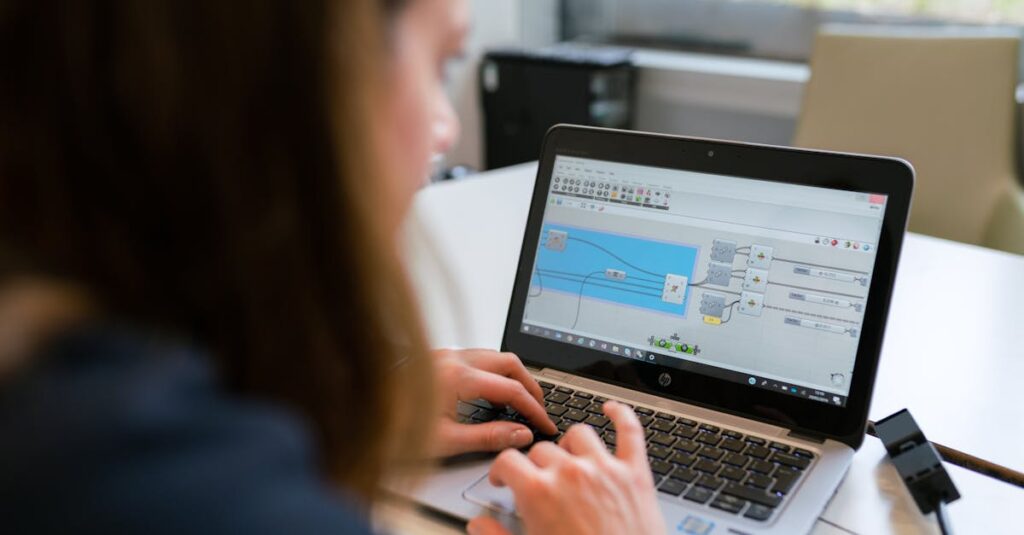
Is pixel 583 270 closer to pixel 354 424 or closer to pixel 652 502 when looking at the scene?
pixel 652 502

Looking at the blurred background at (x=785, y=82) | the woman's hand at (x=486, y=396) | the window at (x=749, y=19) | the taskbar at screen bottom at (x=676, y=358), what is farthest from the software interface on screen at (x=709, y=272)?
the window at (x=749, y=19)

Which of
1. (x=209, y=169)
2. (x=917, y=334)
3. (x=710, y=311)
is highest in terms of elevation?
(x=209, y=169)

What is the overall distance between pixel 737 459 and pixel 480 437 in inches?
8.5

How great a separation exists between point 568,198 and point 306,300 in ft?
1.89

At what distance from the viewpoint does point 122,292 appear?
1.24 ft

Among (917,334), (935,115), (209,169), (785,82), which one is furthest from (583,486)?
(785,82)

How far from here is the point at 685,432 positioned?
0.82m

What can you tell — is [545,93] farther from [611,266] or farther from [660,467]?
[660,467]

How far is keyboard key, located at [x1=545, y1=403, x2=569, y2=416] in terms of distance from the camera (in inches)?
33.9

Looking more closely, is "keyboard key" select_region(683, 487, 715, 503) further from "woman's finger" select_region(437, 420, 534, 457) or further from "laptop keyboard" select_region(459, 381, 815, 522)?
"woman's finger" select_region(437, 420, 534, 457)

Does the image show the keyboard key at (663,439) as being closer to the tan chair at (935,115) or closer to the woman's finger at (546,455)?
the woman's finger at (546,455)

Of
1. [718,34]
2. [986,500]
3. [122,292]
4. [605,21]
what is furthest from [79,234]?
[605,21]

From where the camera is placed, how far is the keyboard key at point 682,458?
2.54 ft

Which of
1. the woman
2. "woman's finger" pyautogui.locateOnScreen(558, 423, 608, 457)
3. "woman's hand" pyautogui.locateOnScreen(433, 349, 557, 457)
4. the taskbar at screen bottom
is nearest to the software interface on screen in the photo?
the taskbar at screen bottom
